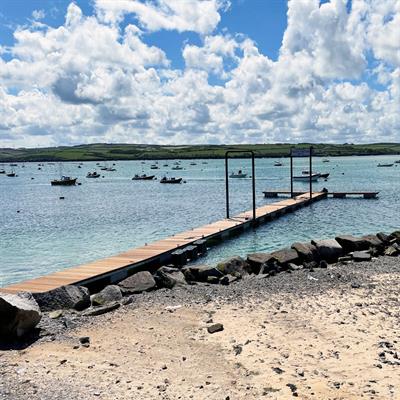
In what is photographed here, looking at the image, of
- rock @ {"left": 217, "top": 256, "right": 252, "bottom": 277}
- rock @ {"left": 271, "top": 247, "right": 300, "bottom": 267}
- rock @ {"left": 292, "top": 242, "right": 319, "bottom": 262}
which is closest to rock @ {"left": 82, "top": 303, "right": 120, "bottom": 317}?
rock @ {"left": 217, "top": 256, "right": 252, "bottom": 277}

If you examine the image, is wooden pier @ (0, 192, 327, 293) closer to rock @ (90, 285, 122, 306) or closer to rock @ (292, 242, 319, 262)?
rock @ (90, 285, 122, 306)

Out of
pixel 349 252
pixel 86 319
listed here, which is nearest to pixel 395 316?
pixel 86 319

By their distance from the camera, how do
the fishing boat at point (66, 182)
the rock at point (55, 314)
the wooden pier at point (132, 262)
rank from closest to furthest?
the rock at point (55, 314) → the wooden pier at point (132, 262) → the fishing boat at point (66, 182)

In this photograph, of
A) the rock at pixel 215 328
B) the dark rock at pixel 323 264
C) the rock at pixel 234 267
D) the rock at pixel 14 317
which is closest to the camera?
the rock at pixel 14 317

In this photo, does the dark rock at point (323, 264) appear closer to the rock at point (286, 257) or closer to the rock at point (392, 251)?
the rock at point (286, 257)

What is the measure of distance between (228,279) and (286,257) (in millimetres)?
4065

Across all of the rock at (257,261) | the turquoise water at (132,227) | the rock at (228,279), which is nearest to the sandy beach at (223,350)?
the rock at (228,279)

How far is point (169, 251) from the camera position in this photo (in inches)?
960

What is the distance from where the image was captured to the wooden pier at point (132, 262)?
1764 centimetres

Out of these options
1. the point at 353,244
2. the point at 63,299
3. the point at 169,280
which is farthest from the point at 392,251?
the point at 63,299

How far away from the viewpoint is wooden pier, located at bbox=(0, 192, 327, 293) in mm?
17641

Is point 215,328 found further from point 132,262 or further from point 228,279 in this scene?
point 132,262

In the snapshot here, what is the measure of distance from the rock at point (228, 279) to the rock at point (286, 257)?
294 cm

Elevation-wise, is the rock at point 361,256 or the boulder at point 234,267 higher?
the boulder at point 234,267
